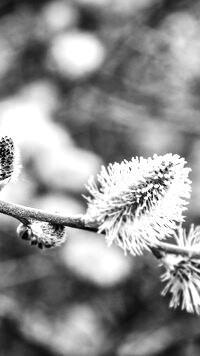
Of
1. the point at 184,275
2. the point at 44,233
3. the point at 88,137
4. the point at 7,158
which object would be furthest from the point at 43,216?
the point at 88,137

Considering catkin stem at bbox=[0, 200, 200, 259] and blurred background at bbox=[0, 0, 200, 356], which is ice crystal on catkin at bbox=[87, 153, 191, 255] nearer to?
catkin stem at bbox=[0, 200, 200, 259]

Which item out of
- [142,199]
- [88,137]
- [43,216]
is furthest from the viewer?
[88,137]

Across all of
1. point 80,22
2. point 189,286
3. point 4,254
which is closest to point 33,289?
point 4,254

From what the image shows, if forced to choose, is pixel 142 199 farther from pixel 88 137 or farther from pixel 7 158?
pixel 88 137

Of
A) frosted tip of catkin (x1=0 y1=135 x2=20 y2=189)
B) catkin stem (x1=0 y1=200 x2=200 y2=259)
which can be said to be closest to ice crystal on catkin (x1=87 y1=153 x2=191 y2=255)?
catkin stem (x1=0 y1=200 x2=200 y2=259)

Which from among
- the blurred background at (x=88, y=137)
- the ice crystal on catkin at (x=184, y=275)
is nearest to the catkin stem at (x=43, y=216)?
the ice crystal on catkin at (x=184, y=275)

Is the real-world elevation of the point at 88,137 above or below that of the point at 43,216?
above

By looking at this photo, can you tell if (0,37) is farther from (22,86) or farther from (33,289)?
(33,289)
